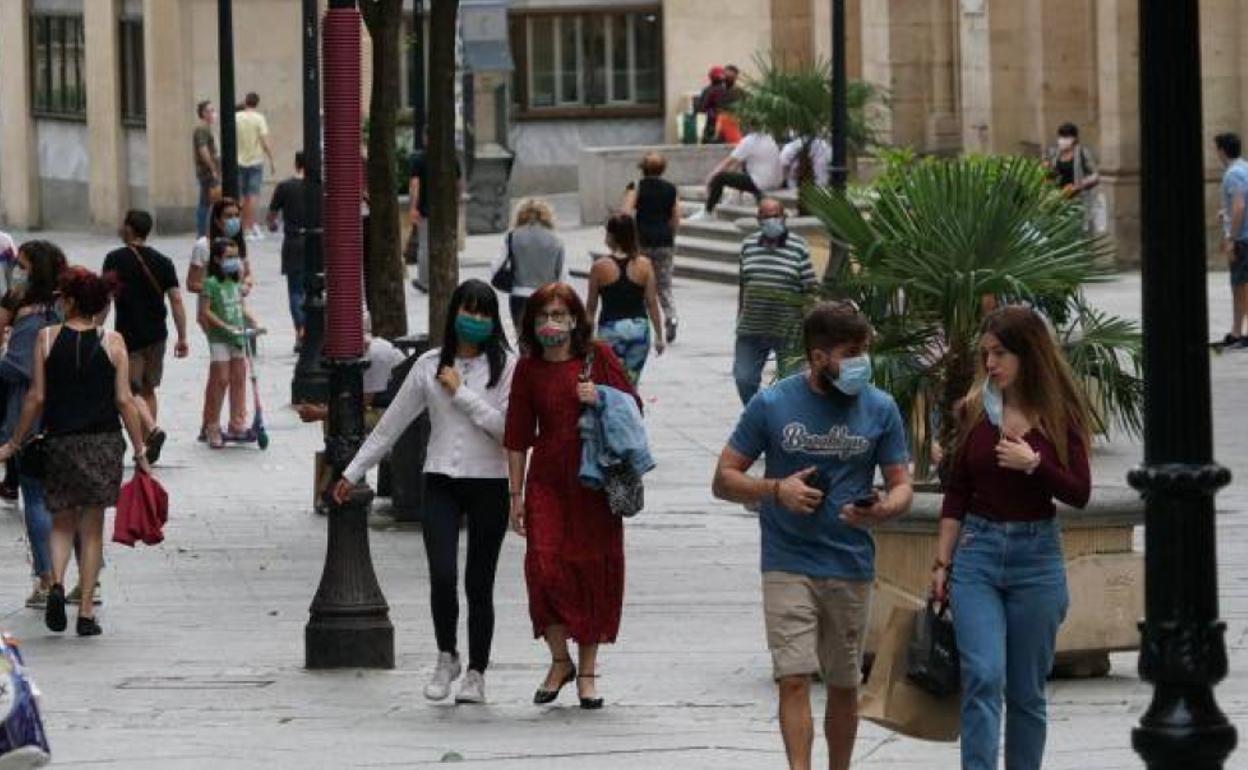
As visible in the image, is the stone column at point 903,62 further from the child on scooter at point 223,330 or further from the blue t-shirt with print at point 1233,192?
the child on scooter at point 223,330

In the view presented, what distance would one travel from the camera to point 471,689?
41.8 ft

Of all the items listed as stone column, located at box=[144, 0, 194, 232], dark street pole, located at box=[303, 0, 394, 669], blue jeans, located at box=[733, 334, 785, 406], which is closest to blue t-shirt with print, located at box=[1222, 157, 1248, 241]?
blue jeans, located at box=[733, 334, 785, 406]

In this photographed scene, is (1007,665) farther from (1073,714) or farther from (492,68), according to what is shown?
(492,68)

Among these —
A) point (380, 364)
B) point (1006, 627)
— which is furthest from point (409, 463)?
point (1006, 627)

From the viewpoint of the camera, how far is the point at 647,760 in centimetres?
1145

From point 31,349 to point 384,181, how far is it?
11.3 ft

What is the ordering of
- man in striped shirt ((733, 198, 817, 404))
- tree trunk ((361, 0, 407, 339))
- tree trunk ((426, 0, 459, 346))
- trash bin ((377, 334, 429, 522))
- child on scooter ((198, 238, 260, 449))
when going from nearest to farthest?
trash bin ((377, 334, 429, 522)) < tree trunk ((426, 0, 459, 346)) < tree trunk ((361, 0, 407, 339)) < man in striped shirt ((733, 198, 817, 404)) < child on scooter ((198, 238, 260, 449))

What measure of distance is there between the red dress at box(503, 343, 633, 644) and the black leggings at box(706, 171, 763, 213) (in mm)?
24195

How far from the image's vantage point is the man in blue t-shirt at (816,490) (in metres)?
10.3

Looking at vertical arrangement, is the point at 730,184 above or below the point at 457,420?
above

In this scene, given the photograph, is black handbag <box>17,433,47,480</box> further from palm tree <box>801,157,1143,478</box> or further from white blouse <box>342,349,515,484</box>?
palm tree <box>801,157,1143,478</box>

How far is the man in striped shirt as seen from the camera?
21.2 metres

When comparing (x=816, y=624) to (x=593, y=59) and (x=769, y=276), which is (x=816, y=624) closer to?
(x=769, y=276)

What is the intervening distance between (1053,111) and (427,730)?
1034 inches
